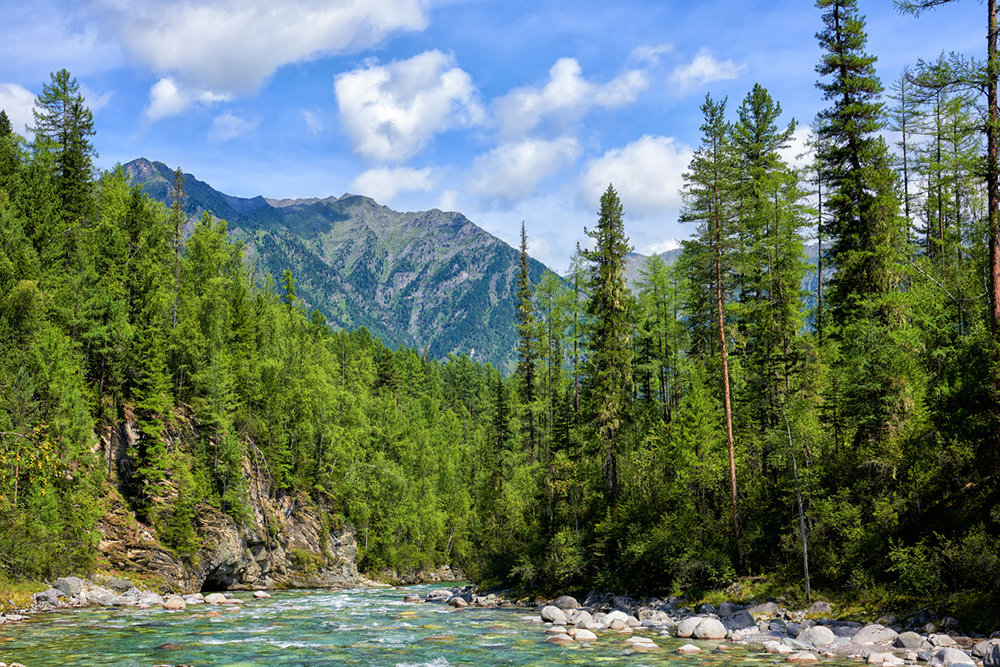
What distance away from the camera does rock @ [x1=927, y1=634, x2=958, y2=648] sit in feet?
61.5

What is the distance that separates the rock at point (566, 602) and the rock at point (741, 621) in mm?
10726

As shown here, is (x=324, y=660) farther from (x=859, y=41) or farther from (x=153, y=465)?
(x=859, y=41)

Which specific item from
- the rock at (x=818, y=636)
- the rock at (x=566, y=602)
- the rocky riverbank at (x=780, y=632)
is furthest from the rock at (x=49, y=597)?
the rock at (x=818, y=636)

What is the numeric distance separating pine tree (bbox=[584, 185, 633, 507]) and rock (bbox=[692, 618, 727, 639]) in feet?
45.7

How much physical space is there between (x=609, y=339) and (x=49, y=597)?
33773 mm

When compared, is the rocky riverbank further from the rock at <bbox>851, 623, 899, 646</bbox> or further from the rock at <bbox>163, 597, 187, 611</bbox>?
the rock at <bbox>163, 597, 187, 611</bbox>

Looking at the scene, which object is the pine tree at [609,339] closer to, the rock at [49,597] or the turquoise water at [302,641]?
the turquoise water at [302,641]

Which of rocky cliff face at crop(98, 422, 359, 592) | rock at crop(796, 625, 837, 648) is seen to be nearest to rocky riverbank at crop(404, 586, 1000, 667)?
rock at crop(796, 625, 837, 648)

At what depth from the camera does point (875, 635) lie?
20.7 meters

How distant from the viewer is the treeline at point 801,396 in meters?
22.8

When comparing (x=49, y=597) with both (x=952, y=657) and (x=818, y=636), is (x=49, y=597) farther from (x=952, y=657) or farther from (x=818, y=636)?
(x=952, y=657)

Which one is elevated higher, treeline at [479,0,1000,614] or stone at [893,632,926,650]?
treeline at [479,0,1000,614]

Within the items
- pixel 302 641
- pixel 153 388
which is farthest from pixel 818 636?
pixel 153 388

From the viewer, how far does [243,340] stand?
62031 mm
